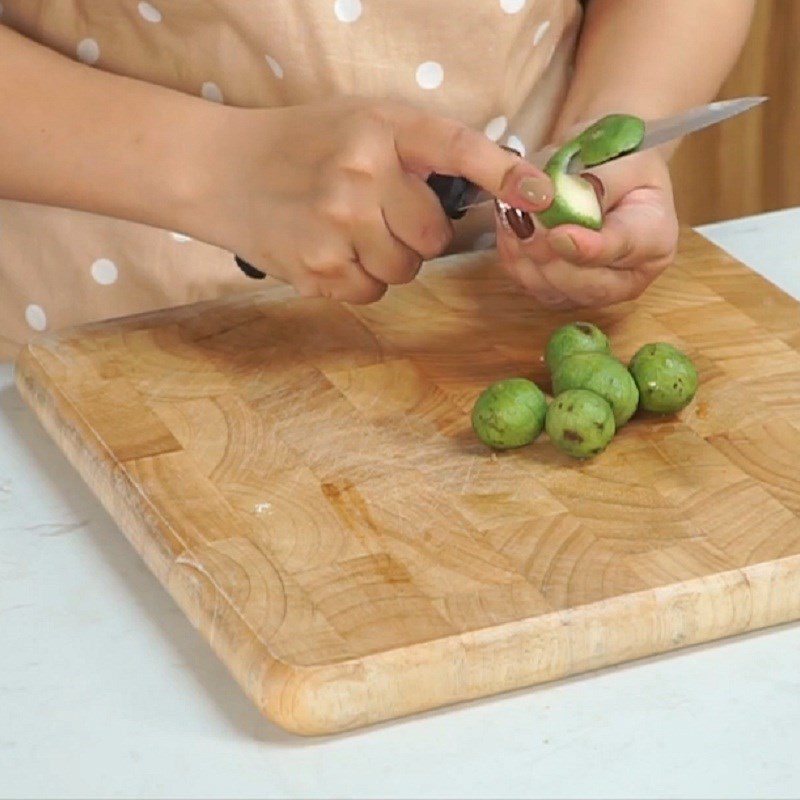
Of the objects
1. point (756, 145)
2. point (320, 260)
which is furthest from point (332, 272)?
point (756, 145)

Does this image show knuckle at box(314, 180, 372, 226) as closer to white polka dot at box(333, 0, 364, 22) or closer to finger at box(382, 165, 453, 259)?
finger at box(382, 165, 453, 259)

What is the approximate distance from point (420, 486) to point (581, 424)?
0.13 m

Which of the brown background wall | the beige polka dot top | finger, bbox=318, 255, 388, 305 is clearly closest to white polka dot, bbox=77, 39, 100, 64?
the beige polka dot top

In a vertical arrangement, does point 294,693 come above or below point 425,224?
below

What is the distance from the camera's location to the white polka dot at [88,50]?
1568 millimetres

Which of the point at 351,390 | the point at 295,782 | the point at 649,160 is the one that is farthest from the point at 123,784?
the point at 649,160

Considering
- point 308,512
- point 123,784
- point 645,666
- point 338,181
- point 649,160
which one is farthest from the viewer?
point 649,160

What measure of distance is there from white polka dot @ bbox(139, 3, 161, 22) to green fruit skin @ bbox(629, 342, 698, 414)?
556 millimetres

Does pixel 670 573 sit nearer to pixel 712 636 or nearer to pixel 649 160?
pixel 712 636

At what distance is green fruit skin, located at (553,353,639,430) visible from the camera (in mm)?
1341

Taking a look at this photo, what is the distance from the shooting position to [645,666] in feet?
3.69

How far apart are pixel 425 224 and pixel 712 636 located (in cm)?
45

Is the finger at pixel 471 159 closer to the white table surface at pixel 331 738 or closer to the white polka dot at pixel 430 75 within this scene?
the white polka dot at pixel 430 75

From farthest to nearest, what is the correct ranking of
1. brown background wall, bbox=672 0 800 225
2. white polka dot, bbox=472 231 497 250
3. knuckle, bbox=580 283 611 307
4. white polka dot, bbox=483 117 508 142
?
brown background wall, bbox=672 0 800 225
white polka dot, bbox=472 231 497 250
white polka dot, bbox=483 117 508 142
knuckle, bbox=580 283 611 307
